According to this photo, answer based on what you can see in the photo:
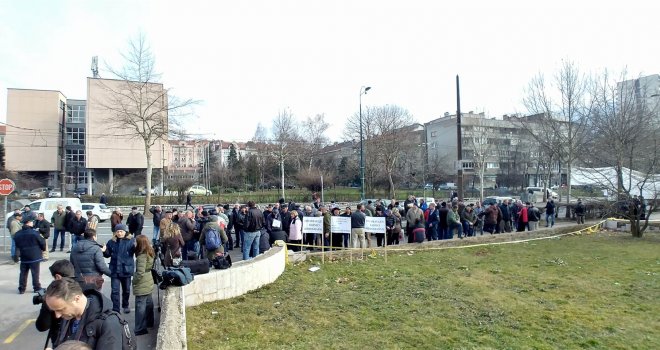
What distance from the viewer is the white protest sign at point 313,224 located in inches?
474

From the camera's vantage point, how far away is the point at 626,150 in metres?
20.0

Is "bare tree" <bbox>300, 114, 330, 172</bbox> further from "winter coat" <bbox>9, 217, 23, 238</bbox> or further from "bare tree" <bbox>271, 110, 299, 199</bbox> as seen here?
"winter coat" <bbox>9, 217, 23, 238</bbox>

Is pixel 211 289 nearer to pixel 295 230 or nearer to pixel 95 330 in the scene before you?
pixel 95 330

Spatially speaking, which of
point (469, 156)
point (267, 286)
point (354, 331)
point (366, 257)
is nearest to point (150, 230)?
point (366, 257)

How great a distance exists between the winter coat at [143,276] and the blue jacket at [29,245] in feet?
13.0

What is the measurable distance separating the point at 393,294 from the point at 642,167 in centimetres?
1837

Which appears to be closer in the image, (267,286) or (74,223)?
(267,286)

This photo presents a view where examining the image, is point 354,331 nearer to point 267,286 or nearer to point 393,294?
point 393,294

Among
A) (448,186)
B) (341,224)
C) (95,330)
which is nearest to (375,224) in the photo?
(341,224)

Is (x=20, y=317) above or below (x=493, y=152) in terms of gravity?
below

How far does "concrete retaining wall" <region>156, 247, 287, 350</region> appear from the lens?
5.15m

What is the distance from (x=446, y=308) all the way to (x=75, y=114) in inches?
2868

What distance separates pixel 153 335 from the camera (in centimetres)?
645

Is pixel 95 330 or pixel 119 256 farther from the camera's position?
pixel 119 256
